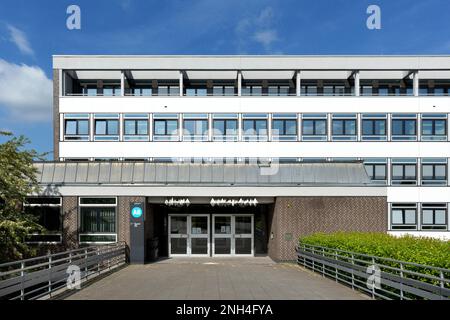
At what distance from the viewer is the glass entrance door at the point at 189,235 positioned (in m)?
22.5

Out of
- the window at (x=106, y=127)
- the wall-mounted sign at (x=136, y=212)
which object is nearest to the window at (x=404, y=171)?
the wall-mounted sign at (x=136, y=212)

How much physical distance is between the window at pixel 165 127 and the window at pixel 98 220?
11.3 meters

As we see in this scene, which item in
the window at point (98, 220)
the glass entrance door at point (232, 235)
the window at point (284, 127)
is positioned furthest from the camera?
the window at point (284, 127)

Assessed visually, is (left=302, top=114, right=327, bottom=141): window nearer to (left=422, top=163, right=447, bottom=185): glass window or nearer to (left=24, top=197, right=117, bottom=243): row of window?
(left=422, top=163, right=447, bottom=185): glass window

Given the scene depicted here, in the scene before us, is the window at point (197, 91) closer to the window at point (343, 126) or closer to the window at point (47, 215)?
the window at point (343, 126)

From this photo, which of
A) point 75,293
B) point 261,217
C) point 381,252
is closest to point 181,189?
point 261,217

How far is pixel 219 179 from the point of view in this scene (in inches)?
866

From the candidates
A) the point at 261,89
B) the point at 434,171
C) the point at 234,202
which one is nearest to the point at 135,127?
the point at 261,89

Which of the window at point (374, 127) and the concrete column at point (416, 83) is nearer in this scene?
the window at point (374, 127)

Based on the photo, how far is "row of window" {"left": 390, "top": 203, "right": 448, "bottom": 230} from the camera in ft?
97.0

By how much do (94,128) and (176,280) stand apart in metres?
19.7

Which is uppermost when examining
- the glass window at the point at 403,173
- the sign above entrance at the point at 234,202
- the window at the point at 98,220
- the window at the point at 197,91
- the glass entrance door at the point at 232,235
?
the window at the point at 197,91
